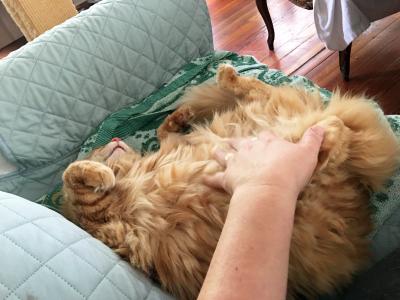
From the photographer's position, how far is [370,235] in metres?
0.97

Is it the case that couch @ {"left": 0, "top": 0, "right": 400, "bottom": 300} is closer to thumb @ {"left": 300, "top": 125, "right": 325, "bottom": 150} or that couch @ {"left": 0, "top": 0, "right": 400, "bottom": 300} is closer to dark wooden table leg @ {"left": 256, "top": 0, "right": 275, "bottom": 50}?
thumb @ {"left": 300, "top": 125, "right": 325, "bottom": 150}

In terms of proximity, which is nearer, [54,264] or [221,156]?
[54,264]

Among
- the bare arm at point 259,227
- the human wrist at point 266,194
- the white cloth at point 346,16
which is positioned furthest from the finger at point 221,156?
the white cloth at point 346,16

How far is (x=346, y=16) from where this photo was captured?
181cm

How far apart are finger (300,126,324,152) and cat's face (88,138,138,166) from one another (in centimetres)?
53

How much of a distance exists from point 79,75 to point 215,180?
70 centimetres

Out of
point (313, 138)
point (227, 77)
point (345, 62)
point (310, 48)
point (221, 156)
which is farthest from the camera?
point (310, 48)

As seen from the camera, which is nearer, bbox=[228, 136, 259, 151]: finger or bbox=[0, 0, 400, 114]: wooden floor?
bbox=[228, 136, 259, 151]: finger

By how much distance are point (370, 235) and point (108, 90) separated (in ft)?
3.15

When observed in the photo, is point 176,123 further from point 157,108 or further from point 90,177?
point 90,177

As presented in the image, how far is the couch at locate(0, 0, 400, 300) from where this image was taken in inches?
31.7

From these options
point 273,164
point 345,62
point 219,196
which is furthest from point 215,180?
point 345,62

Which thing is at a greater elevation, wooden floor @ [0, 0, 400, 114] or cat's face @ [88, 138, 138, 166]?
cat's face @ [88, 138, 138, 166]

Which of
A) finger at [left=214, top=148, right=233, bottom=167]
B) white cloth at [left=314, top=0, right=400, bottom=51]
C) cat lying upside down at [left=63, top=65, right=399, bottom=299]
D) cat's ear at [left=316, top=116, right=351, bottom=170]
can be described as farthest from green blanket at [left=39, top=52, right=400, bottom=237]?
white cloth at [left=314, top=0, right=400, bottom=51]
